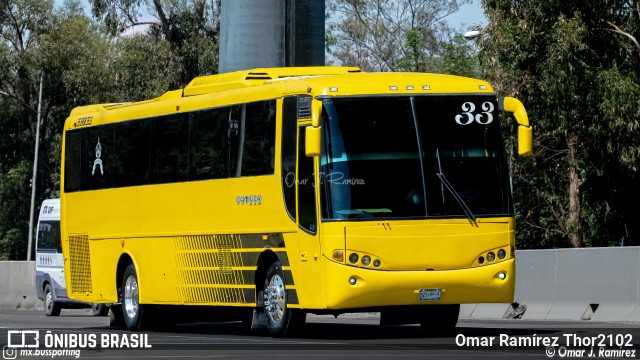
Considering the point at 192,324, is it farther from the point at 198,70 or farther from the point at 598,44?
the point at 198,70

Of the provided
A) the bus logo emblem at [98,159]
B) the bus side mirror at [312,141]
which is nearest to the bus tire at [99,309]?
the bus logo emblem at [98,159]

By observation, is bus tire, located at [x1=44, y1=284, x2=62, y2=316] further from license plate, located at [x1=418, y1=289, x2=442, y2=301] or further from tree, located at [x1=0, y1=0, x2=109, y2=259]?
tree, located at [x1=0, y1=0, x2=109, y2=259]

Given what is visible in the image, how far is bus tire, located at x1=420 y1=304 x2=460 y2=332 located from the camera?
20141mm

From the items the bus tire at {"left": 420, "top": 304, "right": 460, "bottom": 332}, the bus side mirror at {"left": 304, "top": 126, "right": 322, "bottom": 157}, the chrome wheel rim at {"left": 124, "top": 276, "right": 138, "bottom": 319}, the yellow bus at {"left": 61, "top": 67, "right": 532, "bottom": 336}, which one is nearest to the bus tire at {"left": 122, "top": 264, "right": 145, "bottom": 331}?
the chrome wheel rim at {"left": 124, "top": 276, "right": 138, "bottom": 319}

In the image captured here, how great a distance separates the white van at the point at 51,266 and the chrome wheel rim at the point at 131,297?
41.1 ft

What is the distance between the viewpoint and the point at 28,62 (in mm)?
71625

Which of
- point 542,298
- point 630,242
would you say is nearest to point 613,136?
point 630,242

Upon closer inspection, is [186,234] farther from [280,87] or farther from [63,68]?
[63,68]

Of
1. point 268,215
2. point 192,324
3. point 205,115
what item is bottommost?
point 192,324

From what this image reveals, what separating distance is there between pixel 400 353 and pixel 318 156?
11.8ft

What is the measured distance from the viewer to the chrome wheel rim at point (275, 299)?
766 inches

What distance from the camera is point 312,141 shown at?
1819 cm

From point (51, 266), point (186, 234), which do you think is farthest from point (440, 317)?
point (51, 266)

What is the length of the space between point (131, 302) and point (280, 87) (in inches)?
220
